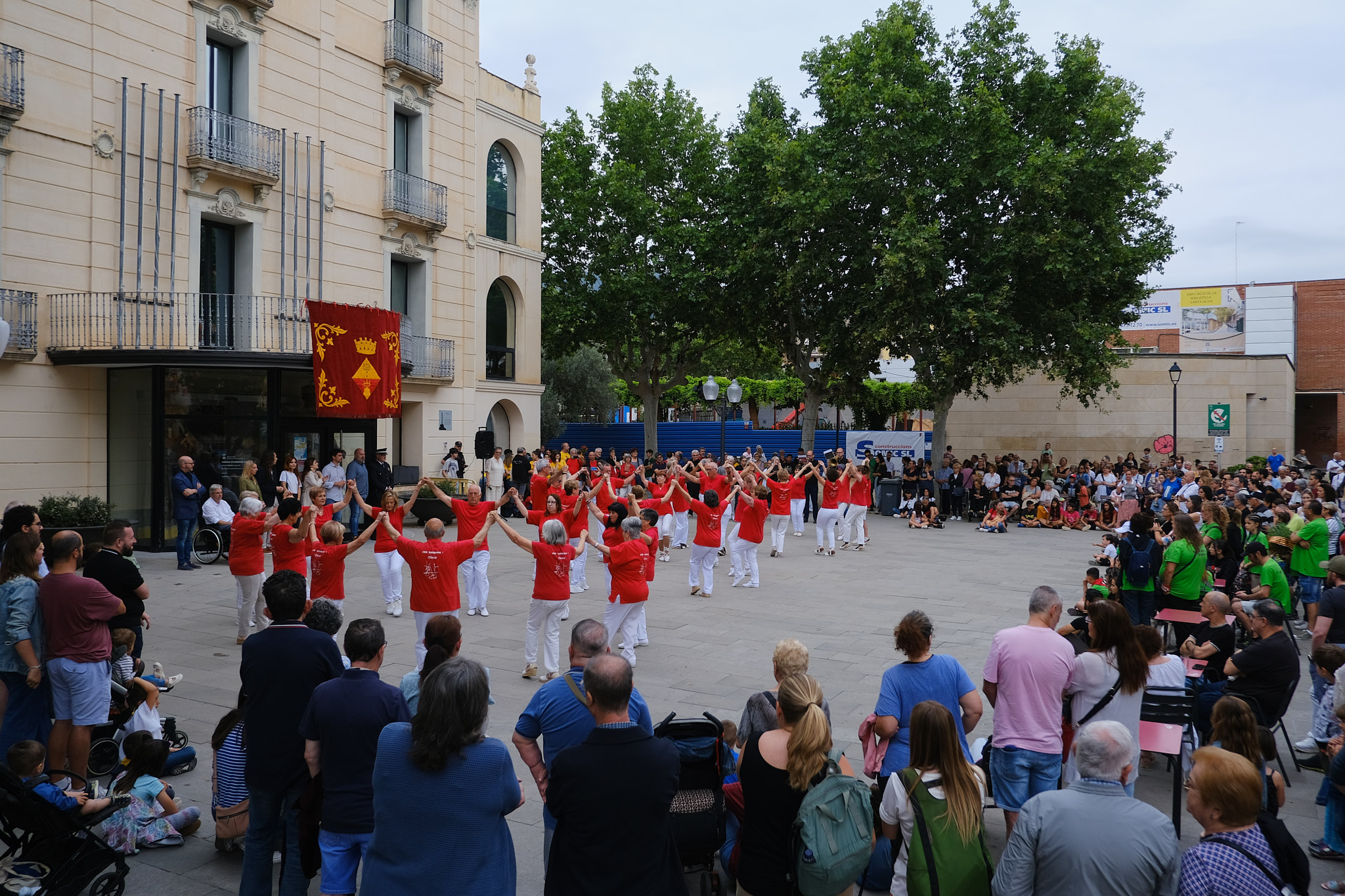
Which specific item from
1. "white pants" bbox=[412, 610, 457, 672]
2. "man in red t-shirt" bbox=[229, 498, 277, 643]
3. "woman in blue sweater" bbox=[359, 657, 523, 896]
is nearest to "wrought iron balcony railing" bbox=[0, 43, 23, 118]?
"man in red t-shirt" bbox=[229, 498, 277, 643]

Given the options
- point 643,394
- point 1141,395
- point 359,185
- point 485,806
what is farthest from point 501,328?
point 485,806

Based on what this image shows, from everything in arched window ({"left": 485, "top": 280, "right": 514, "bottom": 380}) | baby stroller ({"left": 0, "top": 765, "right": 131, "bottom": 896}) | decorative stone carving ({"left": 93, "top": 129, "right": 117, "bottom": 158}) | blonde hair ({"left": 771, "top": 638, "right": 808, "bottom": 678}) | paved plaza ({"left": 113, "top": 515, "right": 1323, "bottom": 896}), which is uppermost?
decorative stone carving ({"left": 93, "top": 129, "right": 117, "bottom": 158})

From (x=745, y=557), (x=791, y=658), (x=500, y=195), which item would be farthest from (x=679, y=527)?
(x=791, y=658)

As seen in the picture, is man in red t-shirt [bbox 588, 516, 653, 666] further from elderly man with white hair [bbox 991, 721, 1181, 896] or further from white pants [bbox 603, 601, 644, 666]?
elderly man with white hair [bbox 991, 721, 1181, 896]

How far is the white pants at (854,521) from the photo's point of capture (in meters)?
19.8

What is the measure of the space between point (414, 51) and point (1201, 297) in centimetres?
5503

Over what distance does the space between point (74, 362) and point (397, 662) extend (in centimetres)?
1114

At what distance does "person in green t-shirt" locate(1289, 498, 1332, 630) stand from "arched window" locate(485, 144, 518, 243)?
22.6m

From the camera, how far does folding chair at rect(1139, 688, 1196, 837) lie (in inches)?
224

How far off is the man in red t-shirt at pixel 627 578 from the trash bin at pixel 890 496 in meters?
19.5

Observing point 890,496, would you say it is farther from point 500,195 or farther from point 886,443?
point 500,195

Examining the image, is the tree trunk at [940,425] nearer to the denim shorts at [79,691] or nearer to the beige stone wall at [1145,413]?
the beige stone wall at [1145,413]

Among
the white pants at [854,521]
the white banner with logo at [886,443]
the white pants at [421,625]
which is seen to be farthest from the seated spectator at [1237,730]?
the white banner with logo at [886,443]

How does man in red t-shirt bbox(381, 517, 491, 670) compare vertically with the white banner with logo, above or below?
below
